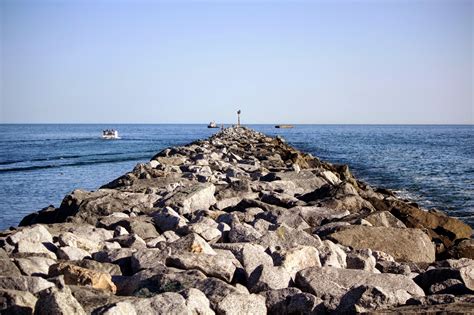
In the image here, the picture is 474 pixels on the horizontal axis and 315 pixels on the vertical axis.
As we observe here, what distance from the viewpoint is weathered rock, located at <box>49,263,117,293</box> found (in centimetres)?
387

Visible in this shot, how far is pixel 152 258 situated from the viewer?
4.39 metres

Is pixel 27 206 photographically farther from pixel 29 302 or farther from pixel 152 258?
Result: pixel 29 302

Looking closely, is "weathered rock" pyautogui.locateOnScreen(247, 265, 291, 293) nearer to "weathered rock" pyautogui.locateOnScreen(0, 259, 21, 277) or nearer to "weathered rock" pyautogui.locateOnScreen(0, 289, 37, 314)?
"weathered rock" pyautogui.locateOnScreen(0, 289, 37, 314)

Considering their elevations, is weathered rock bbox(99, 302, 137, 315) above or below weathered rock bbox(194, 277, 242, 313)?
above

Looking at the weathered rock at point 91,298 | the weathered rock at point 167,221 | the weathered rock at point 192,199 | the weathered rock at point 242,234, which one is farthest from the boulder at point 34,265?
the weathered rock at point 192,199

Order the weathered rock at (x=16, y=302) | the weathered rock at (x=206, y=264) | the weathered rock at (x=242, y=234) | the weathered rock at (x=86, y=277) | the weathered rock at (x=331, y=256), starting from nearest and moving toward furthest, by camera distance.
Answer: the weathered rock at (x=16, y=302), the weathered rock at (x=86, y=277), the weathered rock at (x=206, y=264), the weathered rock at (x=331, y=256), the weathered rock at (x=242, y=234)

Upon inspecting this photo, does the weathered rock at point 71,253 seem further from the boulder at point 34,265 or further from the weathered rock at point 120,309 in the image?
the weathered rock at point 120,309

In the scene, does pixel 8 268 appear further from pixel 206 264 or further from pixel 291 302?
pixel 291 302

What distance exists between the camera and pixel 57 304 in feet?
9.80

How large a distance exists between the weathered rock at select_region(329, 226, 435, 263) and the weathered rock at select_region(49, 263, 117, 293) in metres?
2.50

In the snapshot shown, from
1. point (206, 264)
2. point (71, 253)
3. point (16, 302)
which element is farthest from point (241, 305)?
point (71, 253)

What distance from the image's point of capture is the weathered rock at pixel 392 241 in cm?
565

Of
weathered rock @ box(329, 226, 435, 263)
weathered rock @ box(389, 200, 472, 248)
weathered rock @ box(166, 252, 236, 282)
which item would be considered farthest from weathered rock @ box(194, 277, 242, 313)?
weathered rock @ box(389, 200, 472, 248)

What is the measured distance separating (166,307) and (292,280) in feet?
3.90
